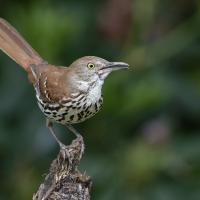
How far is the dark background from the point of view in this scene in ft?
31.8

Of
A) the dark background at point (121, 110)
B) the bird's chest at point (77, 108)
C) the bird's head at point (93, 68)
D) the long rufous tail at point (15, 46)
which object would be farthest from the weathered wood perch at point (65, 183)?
Answer: the dark background at point (121, 110)

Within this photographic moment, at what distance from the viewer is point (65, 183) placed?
701cm

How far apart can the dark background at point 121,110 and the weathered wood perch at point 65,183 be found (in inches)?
86.3

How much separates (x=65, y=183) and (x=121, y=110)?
105 inches

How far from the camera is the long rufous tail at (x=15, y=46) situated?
352 inches

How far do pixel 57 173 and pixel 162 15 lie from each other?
408 cm

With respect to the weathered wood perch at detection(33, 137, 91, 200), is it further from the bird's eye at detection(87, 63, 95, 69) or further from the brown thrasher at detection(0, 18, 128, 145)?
the bird's eye at detection(87, 63, 95, 69)

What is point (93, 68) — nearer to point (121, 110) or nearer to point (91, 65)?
point (91, 65)

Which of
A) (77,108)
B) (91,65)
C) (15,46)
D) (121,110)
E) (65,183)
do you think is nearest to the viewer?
(65,183)

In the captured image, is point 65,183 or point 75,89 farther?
point 75,89

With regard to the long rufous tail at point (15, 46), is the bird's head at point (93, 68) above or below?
below

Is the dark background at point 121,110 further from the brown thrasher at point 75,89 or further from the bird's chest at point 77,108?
the bird's chest at point 77,108

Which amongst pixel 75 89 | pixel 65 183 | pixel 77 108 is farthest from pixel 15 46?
pixel 65 183

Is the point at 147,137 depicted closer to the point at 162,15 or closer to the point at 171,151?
the point at 171,151
